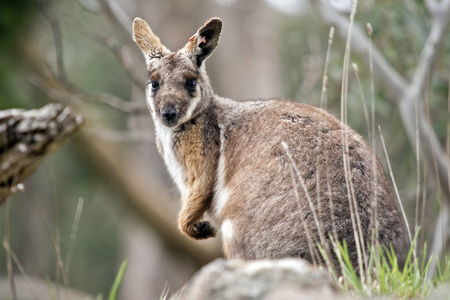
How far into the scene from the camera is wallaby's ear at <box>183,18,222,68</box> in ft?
18.4

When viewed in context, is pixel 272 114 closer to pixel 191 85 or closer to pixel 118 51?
pixel 191 85

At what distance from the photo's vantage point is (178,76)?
5.51 metres

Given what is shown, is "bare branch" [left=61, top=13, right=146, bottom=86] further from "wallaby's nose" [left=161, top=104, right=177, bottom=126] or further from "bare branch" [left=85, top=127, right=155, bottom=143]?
"wallaby's nose" [left=161, top=104, right=177, bottom=126]

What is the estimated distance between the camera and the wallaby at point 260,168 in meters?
4.25

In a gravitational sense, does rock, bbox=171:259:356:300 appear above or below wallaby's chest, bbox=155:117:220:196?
above

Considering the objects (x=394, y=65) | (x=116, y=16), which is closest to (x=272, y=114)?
(x=116, y=16)

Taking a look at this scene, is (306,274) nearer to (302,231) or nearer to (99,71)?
(302,231)

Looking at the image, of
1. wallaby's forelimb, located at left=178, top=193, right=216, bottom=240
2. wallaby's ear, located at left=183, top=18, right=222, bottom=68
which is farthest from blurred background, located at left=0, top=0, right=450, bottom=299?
wallaby's forelimb, located at left=178, top=193, right=216, bottom=240

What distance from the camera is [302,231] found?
4230 millimetres

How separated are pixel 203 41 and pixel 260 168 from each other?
1551 mm

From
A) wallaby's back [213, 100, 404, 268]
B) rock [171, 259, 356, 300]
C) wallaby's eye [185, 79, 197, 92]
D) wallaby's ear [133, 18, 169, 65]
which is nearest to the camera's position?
rock [171, 259, 356, 300]

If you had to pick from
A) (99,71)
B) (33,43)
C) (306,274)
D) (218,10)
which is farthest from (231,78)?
(99,71)

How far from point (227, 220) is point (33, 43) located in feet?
29.3

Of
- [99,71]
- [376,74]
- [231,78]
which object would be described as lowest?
[99,71]
